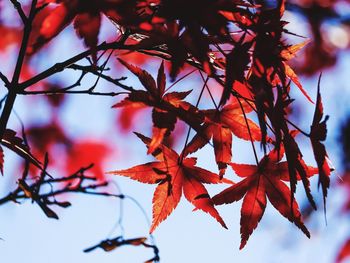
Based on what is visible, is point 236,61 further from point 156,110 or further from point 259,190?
point 259,190

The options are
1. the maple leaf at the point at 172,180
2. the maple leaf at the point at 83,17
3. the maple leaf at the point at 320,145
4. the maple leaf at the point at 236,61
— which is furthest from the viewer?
the maple leaf at the point at 172,180

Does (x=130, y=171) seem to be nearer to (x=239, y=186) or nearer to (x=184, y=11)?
(x=239, y=186)

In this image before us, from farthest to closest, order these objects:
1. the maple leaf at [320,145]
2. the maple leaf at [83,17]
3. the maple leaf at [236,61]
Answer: the maple leaf at [320,145] < the maple leaf at [236,61] < the maple leaf at [83,17]

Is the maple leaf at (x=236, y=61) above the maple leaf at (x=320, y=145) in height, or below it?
above

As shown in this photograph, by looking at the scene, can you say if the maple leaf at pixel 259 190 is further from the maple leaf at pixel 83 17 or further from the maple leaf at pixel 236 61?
the maple leaf at pixel 83 17

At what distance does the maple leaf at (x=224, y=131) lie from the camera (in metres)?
1.13

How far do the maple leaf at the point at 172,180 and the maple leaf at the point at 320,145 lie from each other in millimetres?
250

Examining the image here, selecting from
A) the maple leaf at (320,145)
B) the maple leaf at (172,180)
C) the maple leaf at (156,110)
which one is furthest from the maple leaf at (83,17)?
the maple leaf at (320,145)

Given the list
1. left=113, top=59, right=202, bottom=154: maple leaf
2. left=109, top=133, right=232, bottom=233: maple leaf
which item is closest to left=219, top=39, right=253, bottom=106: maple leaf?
left=113, top=59, right=202, bottom=154: maple leaf

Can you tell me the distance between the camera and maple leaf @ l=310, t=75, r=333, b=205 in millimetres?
1011

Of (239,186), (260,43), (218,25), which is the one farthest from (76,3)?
(239,186)

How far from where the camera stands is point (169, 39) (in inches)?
34.2

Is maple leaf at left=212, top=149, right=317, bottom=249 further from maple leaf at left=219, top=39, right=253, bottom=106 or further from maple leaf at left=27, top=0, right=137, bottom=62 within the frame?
maple leaf at left=27, top=0, right=137, bottom=62

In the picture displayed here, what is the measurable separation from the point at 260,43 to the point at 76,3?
40 centimetres
